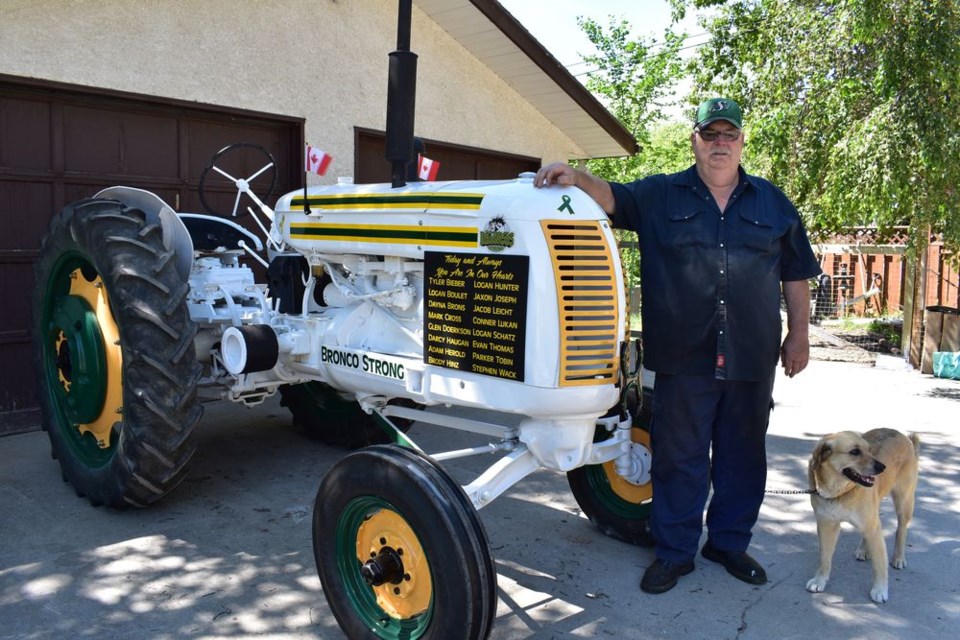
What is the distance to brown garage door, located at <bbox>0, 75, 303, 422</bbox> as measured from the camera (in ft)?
17.9

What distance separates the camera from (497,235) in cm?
292

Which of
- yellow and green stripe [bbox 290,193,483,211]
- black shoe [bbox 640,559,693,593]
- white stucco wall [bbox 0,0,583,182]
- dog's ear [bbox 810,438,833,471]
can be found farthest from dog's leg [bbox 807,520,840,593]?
white stucco wall [bbox 0,0,583,182]

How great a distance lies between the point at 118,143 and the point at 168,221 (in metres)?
2.43

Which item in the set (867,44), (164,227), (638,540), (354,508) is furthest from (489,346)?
(867,44)

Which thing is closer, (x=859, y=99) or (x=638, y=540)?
(x=638, y=540)

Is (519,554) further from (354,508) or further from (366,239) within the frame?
(366,239)

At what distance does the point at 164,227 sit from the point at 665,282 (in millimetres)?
2435

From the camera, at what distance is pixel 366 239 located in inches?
139

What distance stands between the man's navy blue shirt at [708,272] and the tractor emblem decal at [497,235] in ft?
2.46

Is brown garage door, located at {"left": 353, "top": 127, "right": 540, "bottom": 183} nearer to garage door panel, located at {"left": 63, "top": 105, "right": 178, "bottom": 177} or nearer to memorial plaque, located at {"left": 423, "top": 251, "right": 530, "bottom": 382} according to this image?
garage door panel, located at {"left": 63, "top": 105, "right": 178, "bottom": 177}

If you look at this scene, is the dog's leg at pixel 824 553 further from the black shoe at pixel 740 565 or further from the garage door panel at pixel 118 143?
the garage door panel at pixel 118 143

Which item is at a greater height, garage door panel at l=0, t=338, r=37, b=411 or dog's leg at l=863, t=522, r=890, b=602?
garage door panel at l=0, t=338, r=37, b=411

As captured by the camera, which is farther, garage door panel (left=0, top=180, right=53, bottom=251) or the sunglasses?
garage door panel (left=0, top=180, right=53, bottom=251)

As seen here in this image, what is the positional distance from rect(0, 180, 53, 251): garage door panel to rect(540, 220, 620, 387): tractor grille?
13.8ft
